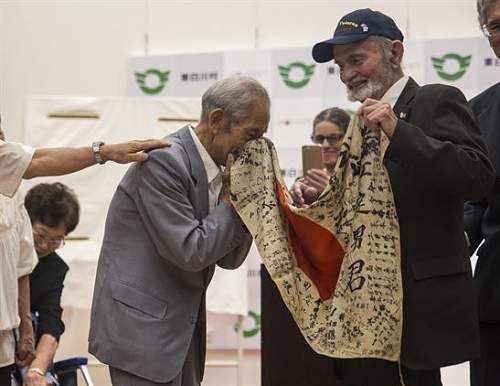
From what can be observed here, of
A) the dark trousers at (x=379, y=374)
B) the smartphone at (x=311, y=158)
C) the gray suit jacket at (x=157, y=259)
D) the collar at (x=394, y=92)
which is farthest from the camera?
the smartphone at (x=311, y=158)

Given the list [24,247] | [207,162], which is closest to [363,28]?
[207,162]

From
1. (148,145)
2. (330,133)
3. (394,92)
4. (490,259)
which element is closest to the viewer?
(394,92)

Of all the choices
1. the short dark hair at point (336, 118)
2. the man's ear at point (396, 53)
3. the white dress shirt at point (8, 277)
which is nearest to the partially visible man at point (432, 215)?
the man's ear at point (396, 53)

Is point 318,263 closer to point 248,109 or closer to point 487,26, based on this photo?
point 248,109

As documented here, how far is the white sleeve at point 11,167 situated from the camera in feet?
7.98

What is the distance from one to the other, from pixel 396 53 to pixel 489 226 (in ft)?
1.91

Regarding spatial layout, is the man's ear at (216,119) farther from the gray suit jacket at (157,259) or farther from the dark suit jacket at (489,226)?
the dark suit jacket at (489,226)

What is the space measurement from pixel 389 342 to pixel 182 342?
25.5 inches

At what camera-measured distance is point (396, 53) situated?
85.0 inches

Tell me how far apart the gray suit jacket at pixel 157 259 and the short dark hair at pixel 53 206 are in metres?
1.33

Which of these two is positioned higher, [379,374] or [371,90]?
[371,90]

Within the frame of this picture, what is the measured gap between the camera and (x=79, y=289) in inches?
207

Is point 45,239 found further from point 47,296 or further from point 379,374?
point 379,374

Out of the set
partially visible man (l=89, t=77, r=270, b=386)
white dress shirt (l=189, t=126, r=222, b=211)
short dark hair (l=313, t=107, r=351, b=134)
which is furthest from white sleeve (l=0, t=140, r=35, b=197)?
short dark hair (l=313, t=107, r=351, b=134)
